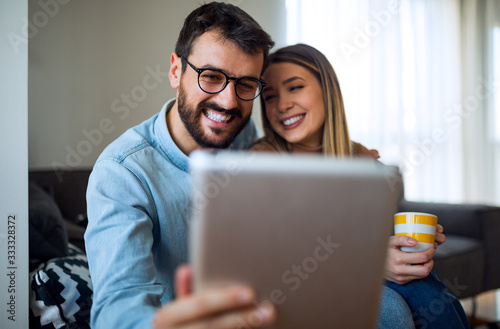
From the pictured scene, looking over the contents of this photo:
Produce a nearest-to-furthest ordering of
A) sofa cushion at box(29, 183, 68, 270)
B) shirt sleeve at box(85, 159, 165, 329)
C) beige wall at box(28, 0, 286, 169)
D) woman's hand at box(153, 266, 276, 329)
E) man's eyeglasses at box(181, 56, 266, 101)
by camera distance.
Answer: woman's hand at box(153, 266, 276, 329) → shirt sleeve at box(85, 159, 165, 329) → man's eyeglasses at box(181, 56, 266, 101) → sofa cushion at box(29, 183, 68, 270) → beige wall at box(28, 0, 286, 169)

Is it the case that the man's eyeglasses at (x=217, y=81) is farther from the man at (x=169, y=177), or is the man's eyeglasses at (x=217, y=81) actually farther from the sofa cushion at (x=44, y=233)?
the sofa cushion at (x=44, y=233)

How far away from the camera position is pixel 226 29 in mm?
1152

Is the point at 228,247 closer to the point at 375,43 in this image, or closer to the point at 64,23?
the point at 64,23

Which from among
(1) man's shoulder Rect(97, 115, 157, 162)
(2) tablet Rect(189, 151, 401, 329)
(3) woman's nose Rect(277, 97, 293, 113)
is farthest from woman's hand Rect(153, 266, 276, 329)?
(3) woman's nose Rect(277, 97, 293, 113)

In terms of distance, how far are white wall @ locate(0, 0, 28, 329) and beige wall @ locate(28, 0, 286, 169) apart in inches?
38.3

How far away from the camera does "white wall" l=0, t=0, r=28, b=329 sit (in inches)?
45.1

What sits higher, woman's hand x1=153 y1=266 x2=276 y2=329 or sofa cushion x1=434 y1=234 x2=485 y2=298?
woman's hand x1=153 y1=266 x2=276 y2=329

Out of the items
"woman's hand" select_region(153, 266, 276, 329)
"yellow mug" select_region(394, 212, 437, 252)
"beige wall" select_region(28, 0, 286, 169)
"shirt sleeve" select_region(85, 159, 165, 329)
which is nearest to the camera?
"woman's hand" select_region(153, 266, 276, 329)

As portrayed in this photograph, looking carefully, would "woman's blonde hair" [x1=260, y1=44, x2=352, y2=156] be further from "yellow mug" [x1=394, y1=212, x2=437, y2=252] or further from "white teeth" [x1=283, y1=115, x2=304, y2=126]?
"yellow mug" [x1=394, y1=212, x2=437, y2=252]

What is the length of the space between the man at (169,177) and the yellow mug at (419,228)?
0.07ft

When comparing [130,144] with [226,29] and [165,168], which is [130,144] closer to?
[165,168]

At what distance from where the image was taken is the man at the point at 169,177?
82 centimetres

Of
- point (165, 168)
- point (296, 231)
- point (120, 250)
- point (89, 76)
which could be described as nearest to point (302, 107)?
point (165, 168)

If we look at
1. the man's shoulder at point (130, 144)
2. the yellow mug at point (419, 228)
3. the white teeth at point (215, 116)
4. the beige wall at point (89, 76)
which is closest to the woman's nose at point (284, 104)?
the white teeth at point (215, 116)
